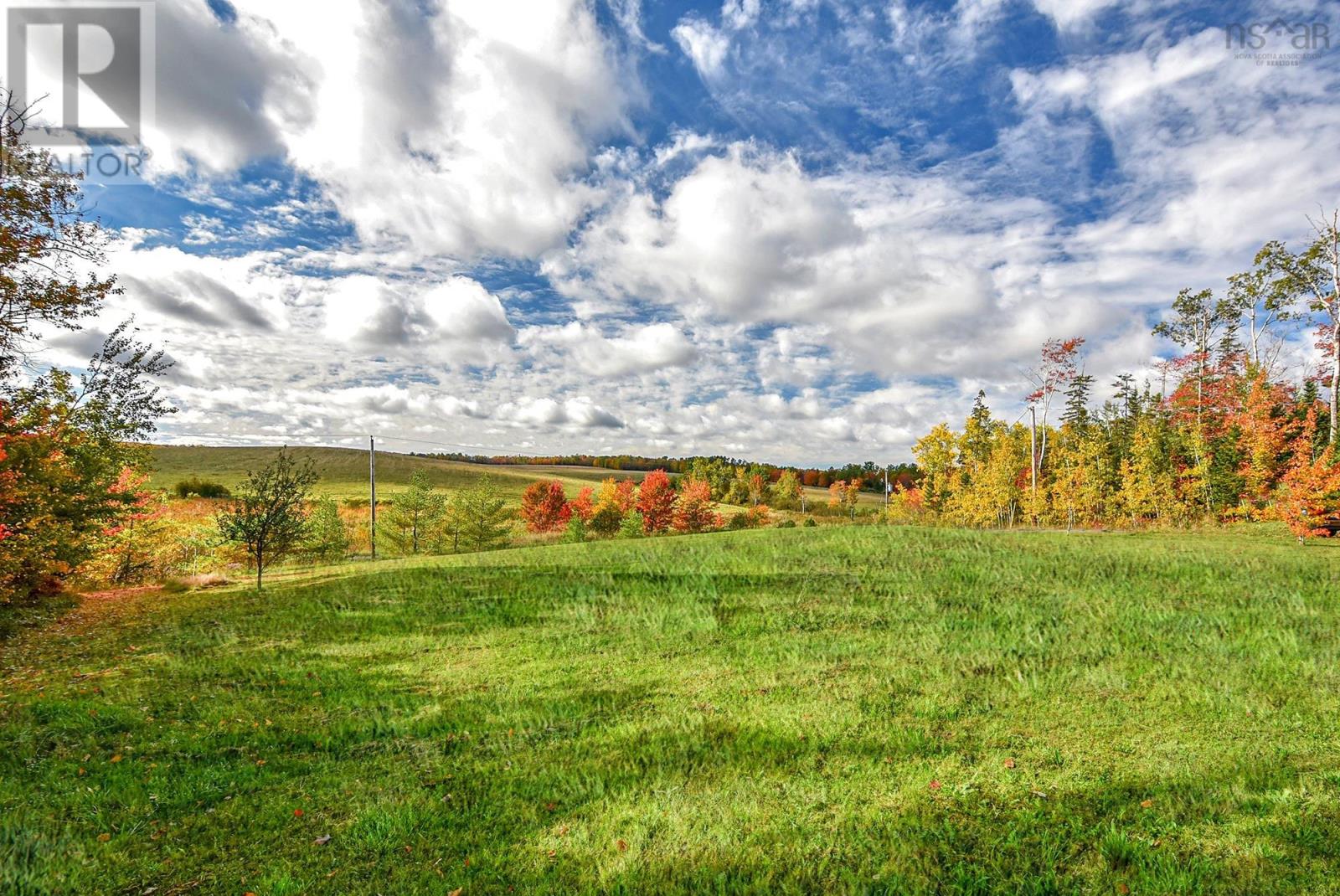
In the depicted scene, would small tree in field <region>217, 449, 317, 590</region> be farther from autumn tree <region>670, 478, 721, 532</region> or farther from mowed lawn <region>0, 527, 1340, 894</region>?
autumn tree <region>670, 478, 721, 532</region>

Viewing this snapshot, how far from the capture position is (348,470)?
10969 centimetres

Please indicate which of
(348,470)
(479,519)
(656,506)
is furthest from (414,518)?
(348,470)

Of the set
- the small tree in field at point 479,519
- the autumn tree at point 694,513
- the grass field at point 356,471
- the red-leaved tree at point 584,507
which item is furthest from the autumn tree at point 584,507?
the grass field at point 356,471

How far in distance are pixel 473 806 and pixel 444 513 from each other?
52886 millimetres

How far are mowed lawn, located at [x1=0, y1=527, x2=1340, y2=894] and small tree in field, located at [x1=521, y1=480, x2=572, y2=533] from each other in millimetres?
57938

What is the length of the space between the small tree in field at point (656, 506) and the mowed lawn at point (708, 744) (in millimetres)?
48398

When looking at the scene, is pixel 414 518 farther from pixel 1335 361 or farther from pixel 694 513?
pixel 1335 361

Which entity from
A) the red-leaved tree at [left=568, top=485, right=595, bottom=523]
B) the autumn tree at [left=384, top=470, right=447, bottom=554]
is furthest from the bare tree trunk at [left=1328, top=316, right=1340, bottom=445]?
the autumn tree at [left=384, top=470, right=447, bottom=554]

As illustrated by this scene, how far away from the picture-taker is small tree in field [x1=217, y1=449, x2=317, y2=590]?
713 inches

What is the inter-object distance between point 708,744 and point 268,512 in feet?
61.0

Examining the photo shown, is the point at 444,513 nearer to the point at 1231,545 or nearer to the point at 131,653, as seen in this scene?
the point at 131,653

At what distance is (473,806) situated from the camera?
5461 mm

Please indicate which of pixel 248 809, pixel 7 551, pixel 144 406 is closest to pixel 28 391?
pixel 7 551

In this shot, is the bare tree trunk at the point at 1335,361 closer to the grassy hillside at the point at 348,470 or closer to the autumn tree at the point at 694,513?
the autumn tree at the point at 694,513
